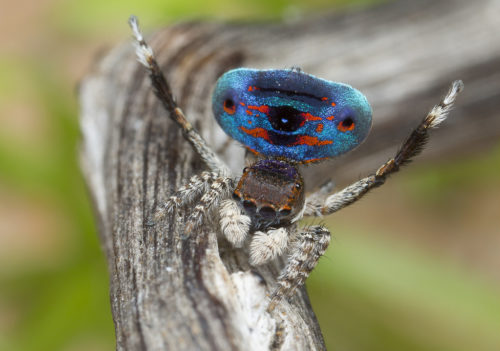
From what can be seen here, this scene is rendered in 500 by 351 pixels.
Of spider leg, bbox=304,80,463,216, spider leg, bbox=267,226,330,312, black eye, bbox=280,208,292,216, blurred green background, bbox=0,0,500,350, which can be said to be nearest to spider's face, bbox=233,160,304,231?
black eye, bbox=280,208,292,216

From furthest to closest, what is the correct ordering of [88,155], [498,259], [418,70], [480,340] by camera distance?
[498,259] < [480,340] < [418,70] < [88,155]

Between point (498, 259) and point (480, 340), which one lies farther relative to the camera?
point (498, 259)

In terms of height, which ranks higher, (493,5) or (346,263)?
(493,5)

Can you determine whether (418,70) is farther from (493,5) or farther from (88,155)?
(88,155)

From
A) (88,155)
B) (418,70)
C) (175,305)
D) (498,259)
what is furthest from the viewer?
(498,259)

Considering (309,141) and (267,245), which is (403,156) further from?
(267,245)

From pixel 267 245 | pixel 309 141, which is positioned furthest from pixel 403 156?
pixel 267 245

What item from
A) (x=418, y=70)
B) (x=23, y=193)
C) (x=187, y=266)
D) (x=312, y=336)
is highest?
(x=23, y=193)

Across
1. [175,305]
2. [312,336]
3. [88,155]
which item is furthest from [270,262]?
[88,155]
